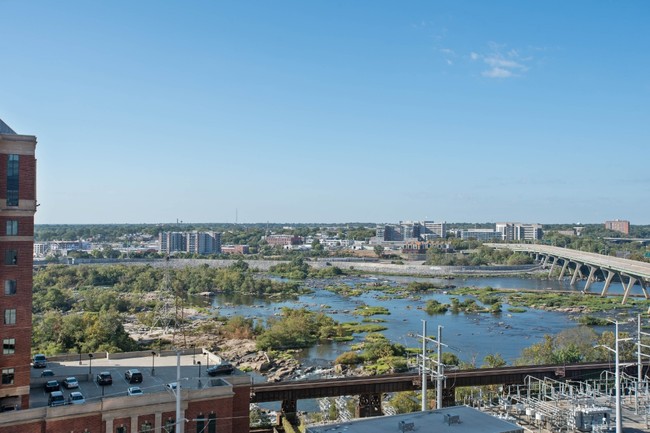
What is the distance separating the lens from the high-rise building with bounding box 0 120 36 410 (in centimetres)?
2000

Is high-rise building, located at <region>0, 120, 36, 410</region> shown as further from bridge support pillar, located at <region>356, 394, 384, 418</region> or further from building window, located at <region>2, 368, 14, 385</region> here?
bridge support pillar, located at <region>356, 394, 384, 418</region>

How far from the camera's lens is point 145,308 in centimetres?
7438

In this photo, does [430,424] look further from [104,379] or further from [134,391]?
[104,379]

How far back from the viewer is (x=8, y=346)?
789 inches

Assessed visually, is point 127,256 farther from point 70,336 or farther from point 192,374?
point 192,374

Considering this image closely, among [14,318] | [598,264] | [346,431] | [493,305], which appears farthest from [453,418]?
[598,264]

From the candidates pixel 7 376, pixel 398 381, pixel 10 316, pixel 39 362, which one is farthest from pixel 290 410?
pixel 10 316

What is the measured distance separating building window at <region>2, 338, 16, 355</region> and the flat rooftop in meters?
10.5

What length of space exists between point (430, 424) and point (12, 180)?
637 inches

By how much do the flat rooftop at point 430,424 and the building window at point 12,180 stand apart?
41.9 feet

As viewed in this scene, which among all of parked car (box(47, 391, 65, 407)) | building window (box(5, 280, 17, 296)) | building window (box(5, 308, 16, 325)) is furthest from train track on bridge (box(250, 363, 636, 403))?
building window (box(5, 280, 17, 296))

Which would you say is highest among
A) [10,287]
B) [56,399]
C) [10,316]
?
[10,287]

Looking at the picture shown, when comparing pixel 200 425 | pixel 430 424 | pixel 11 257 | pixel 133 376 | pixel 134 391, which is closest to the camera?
pixel 430 424

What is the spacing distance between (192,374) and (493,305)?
193ft
